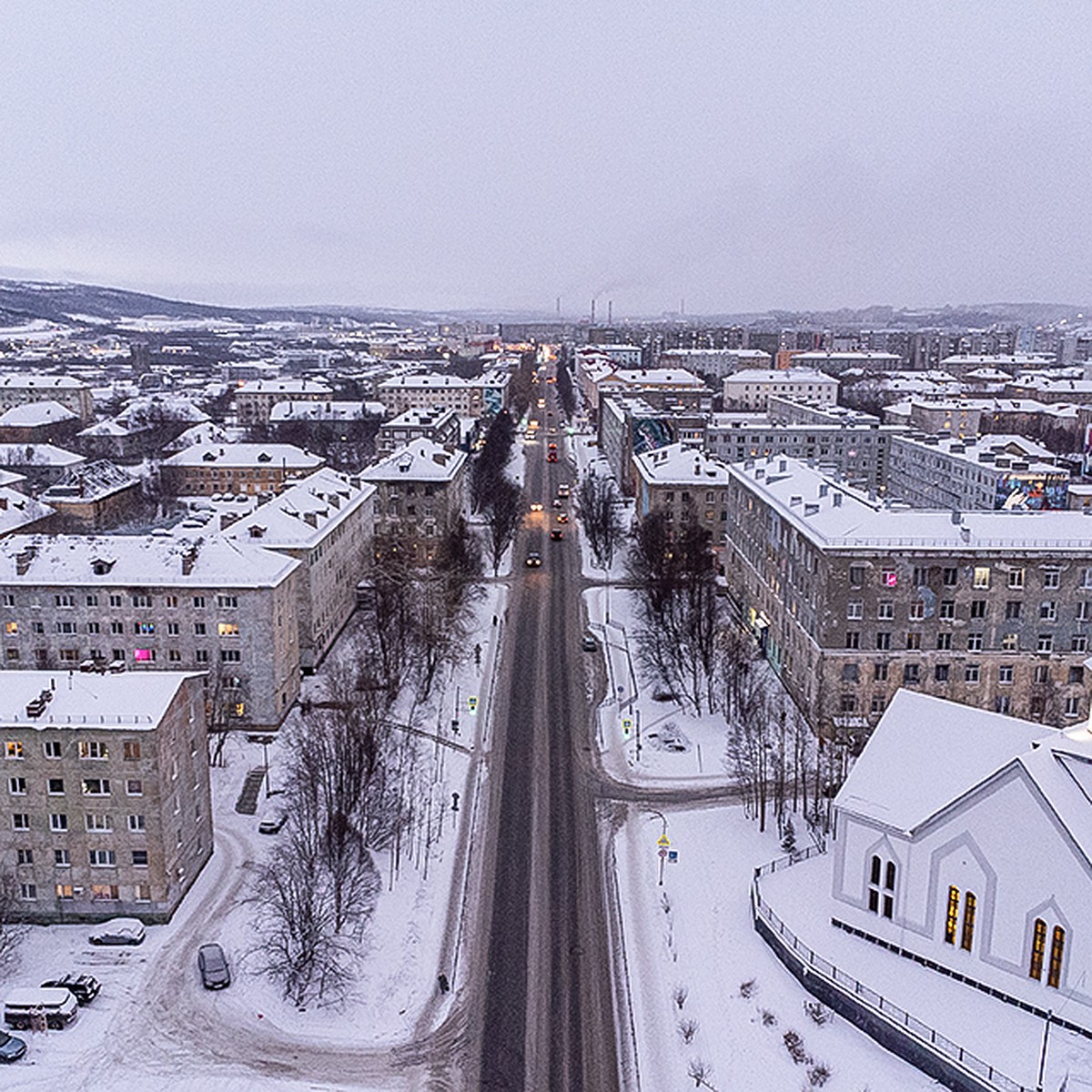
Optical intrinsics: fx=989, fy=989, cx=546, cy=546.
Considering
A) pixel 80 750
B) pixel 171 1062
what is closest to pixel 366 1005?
pixel 171 1062

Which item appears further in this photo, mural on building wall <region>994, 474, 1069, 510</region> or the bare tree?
the bare tree

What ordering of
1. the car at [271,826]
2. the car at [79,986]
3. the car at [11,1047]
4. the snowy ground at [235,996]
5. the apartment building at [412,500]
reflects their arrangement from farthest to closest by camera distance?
the apartment building at [412,500] → the car at [271,826] → the car at [79,986] → the snowy ground at [235,996] → the car at [11,1047]

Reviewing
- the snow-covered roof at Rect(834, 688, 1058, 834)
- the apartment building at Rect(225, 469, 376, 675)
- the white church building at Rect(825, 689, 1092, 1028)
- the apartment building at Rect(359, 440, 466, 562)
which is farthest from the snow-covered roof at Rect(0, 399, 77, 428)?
the white church building at Rect(825, 689, 1092, 1028)

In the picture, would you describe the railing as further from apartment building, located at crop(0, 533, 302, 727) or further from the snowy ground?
apartment building, located at crop(0, 533, 302, 727)

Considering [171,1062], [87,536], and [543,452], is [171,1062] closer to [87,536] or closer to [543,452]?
[87,536]

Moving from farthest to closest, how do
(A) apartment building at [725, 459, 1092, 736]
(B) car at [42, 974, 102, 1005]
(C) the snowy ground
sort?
(A) apartment building at [725, 459, 1092, 736] < (B) car at [42, 974, 102, 1005] < (C) the snowy ground

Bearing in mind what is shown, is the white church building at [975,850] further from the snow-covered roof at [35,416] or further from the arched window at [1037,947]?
the snow-covered roof at [35,416]

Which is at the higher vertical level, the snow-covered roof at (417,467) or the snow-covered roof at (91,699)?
the snow-covered roof at (417,467)

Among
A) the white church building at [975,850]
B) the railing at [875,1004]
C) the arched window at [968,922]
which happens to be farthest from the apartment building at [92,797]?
the arched window at [968,922]
